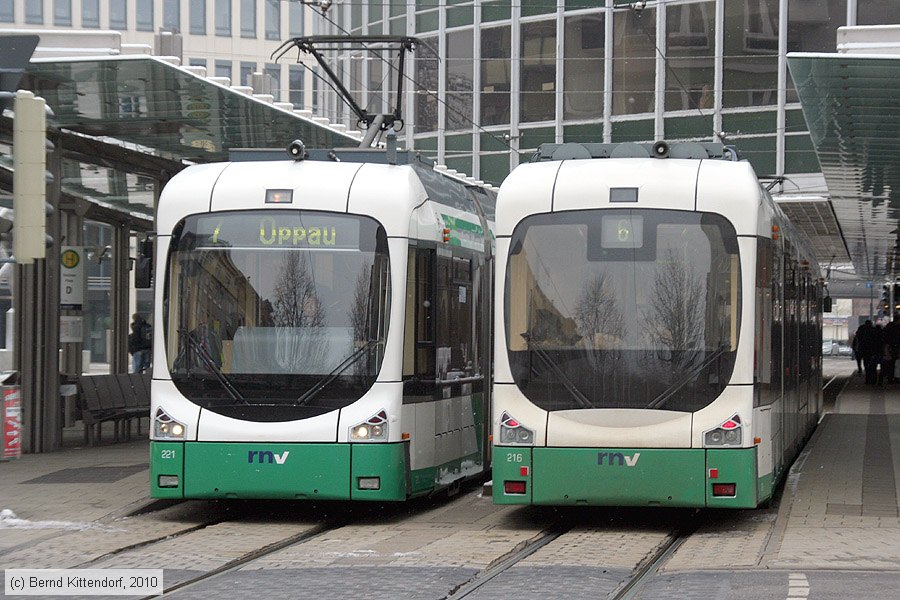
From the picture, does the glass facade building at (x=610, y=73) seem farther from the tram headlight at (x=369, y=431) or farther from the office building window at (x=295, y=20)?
the office building window at (x=295, y=20)

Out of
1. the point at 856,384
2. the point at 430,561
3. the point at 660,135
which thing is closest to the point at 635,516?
the point at 430,561

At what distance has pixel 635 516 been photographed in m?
13.7

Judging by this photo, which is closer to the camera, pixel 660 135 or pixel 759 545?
pixel 759 545

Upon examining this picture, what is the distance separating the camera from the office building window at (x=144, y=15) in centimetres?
6500

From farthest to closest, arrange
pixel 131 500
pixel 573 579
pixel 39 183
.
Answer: pixel 131 500
pixel 39 183
pixel 573 579

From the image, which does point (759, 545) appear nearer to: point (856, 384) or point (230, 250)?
point (230, 250)

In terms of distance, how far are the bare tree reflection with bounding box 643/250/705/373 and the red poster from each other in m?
4.75

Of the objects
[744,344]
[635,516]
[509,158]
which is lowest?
[635,516]

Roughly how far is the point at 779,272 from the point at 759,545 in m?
3.62

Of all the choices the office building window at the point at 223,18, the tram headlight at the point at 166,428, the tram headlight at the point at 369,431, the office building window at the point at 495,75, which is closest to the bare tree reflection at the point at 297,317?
the tram headlight at the point at 369,431

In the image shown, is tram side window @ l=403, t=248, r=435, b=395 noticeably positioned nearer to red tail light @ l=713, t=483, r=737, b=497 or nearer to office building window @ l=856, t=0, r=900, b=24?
red tail light @ l=713, t=483, r=737, b=497

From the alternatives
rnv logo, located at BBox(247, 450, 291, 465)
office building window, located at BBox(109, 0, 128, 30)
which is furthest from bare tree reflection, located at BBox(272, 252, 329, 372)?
office building window, located at BBox(109, 0, 128, 30)

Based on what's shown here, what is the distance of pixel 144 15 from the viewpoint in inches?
2569

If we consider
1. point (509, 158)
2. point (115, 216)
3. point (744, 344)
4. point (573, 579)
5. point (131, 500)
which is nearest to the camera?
point (573, 579)
